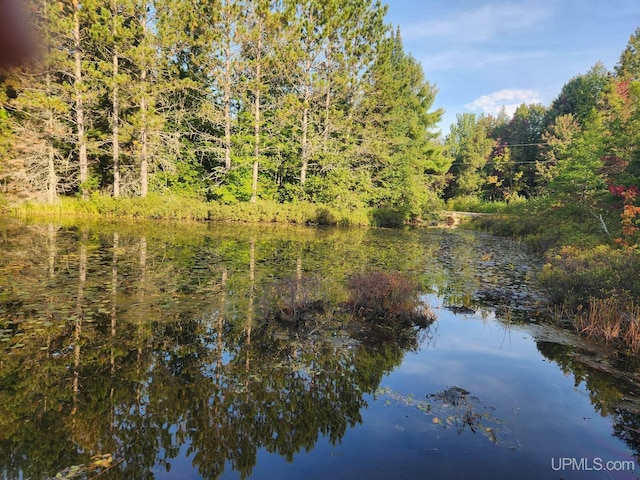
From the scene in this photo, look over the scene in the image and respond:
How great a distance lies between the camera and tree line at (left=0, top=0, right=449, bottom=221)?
24719mm

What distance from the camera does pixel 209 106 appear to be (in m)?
29.3

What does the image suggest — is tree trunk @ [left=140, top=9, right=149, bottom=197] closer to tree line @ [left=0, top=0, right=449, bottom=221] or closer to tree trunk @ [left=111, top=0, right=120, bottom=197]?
tree line @ [left=0, top=0, right=449, bottom=221]

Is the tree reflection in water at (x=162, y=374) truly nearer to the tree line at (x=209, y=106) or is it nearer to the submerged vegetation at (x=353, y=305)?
the submerged vegetation at (x=353, y=305)

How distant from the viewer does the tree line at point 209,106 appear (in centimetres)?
2472

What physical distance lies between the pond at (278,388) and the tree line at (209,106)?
18426 millimetres

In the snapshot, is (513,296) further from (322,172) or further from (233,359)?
(322,172)

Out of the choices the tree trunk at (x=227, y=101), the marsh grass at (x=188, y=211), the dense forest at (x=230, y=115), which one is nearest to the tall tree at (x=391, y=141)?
A: the dense forest at (x=230, y=115)

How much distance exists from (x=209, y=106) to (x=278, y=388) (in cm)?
2752

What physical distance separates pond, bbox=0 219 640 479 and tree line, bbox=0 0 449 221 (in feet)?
60.5

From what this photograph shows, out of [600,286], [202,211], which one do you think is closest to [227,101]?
[202,211]

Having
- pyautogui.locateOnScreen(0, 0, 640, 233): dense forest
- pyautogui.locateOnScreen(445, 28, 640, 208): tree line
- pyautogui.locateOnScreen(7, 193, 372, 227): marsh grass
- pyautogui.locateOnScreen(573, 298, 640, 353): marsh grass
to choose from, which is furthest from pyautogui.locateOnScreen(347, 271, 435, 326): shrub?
pyautogui.locateOnScreen(445, 28, 640, 208): tree line

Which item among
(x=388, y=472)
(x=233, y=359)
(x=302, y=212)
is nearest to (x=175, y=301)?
(x=233, y=359)

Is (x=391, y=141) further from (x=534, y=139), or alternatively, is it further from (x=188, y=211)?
(x=534, y=139)

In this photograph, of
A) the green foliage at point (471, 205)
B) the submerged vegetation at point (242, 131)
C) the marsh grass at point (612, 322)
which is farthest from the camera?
the green foliage at point (471, 205)
